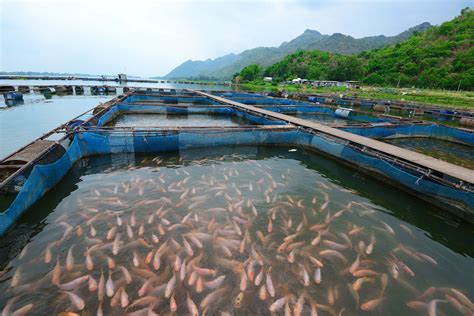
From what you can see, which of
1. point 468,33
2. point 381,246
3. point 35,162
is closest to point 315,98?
point 381,246

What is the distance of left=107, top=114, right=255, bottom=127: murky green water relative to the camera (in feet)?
63.8

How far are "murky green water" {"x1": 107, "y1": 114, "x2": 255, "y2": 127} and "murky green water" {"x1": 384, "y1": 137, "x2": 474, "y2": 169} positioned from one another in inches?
435

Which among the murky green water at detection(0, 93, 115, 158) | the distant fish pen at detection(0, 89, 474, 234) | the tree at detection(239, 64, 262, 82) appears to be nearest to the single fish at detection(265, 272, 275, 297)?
the distant fish pen at detection(0, 89, 474, 234)

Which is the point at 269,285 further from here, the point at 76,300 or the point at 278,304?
the point at 76,300

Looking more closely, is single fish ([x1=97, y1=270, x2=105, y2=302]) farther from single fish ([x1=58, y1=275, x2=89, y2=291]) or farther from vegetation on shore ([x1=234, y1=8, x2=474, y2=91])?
vegetation on shore ([x1=234, y1=8, x2=474, y2=91])

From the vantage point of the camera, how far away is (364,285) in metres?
4.78

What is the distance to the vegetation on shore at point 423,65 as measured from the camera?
5856 cm

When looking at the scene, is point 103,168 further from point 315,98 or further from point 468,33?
point 468,33

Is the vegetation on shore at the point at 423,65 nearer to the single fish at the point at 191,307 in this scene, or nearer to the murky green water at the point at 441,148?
the murky green water at the point at 441,148

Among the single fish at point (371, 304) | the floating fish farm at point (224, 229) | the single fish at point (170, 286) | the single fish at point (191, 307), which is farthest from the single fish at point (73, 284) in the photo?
the single fish at point (371, 304)

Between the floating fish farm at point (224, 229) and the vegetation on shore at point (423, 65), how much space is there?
6563 centimetres

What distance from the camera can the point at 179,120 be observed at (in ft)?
69.3

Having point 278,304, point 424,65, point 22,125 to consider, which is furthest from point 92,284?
point 424,65

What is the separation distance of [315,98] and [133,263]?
35.1 metres
